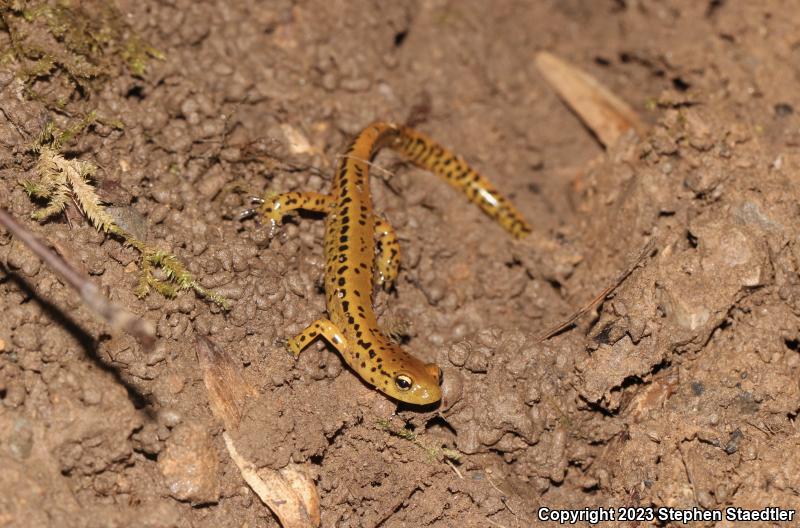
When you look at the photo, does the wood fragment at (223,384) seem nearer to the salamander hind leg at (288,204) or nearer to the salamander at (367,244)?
the salamander at (367,244)

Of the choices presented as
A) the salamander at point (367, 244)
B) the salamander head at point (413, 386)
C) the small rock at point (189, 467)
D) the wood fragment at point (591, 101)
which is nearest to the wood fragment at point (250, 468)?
the small rock at point (189, 467)

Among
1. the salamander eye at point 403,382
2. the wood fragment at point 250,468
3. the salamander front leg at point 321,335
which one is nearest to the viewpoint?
the wood fragment at point 250,468

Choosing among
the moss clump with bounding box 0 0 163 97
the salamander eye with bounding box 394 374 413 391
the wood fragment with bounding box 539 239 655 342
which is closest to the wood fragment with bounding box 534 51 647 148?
the wood fragment with bounding box 539 239 655 342

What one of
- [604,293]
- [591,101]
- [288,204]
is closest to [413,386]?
[604,293]

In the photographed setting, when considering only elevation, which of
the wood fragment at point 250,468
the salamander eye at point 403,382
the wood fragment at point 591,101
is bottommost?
the wood fragment at point 250,468

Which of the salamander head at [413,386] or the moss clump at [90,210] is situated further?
the salamander head at [413,386]

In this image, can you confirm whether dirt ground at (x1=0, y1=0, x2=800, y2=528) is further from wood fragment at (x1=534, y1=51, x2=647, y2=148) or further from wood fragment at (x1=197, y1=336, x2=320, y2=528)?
wood fragment at (x1=534, y1=51, x2=647, y2=148)

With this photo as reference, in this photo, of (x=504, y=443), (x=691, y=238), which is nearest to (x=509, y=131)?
(x=691, y=238)
